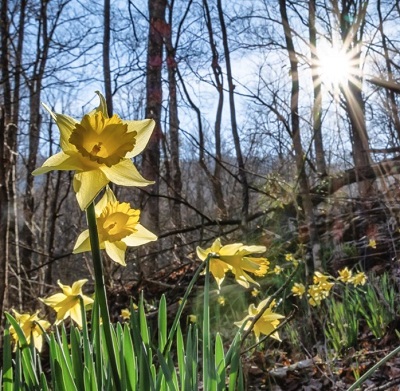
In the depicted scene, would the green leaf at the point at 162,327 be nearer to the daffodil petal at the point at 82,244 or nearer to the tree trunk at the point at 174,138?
the daffodil petal at the point at 82,244

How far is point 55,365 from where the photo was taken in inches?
33.7

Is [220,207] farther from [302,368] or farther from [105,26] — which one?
[105,26]

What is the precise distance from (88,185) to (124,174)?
61 mm

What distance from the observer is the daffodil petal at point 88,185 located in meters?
0.70

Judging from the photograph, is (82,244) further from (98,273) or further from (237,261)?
(237,261)

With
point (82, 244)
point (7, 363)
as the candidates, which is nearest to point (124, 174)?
point (82, 244)

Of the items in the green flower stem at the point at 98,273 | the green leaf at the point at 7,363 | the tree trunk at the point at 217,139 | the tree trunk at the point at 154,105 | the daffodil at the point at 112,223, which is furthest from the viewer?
the tree trunk at the point at 154,105

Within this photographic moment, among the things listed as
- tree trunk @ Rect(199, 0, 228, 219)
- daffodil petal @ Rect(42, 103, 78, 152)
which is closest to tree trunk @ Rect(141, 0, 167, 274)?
tree trunk @ Rect(199, 0, 228, 219)

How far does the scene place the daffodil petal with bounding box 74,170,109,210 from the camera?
697mm

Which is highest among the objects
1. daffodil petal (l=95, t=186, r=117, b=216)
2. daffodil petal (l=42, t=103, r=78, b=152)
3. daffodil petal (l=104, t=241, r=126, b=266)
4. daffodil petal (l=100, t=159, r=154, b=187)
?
daffodil petal (l=42, t=103, r=78, b=152)

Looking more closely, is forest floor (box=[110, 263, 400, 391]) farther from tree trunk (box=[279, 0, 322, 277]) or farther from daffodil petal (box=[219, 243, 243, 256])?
daffodil petal (box=[219, 243, 243, 256])

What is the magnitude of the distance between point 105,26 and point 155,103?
1.43 metres

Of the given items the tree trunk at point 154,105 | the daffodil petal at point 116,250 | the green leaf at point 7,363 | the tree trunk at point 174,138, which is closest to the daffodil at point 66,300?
the green leaf at point 7,363

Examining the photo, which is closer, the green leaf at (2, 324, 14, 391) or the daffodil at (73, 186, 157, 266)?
the daffodil at (73, 186, 157, 266)
